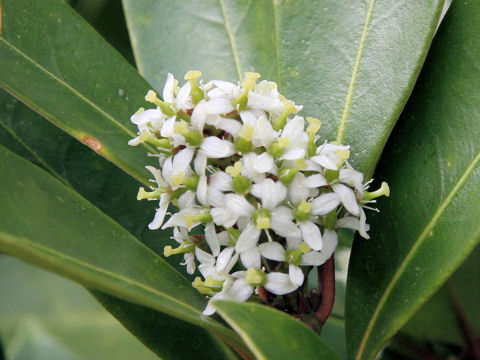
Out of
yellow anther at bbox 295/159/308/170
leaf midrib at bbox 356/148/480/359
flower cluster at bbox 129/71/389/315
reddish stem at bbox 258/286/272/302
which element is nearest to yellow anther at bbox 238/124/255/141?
Answer: flower cluster at bbox 129/71/389/315

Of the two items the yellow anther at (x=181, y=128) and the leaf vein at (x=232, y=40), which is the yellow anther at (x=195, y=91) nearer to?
the yellow anther at (x=181, y=128)

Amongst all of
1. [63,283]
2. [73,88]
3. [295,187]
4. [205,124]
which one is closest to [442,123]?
[295,187]

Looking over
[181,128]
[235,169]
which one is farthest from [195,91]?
[235,169]

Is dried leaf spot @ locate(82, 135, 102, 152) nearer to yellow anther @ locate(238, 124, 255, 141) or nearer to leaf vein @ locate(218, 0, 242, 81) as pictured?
yellow anther @ locate(238, 124, 255, 141)

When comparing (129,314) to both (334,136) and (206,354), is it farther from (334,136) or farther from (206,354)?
(334,136)

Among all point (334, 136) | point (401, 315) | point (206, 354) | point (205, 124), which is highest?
point (205, 124)

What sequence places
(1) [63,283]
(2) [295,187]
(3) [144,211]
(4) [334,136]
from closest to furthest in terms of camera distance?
(2) [295,187] → (4) [334,136] → (3) [144,211] → (1) [63,283]

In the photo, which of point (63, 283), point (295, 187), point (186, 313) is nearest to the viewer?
point (186, 313)
